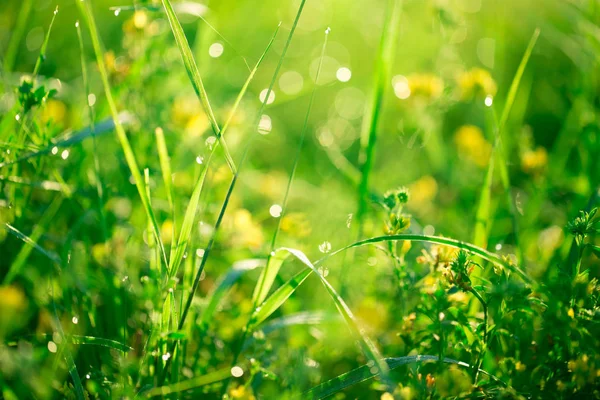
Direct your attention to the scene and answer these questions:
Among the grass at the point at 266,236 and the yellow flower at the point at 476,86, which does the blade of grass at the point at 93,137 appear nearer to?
the grass at the point at 266,236

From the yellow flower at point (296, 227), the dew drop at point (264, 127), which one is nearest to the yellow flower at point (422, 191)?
the yellow flower at point (296, 227)

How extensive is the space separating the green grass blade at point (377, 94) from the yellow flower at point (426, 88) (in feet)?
1.54

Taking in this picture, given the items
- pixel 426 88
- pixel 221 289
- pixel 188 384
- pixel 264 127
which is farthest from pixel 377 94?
pixel 188 384

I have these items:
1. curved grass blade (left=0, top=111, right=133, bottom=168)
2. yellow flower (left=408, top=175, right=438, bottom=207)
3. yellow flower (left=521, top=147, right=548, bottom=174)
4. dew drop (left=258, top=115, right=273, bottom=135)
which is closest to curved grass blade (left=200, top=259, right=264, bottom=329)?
dew drop (left=258, top=115, right=273, bottom=135)

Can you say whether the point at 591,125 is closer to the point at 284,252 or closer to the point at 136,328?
the point at 284,252

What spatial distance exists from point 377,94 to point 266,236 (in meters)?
0.63

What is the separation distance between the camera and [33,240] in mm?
1265

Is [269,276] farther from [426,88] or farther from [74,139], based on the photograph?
[426,88]

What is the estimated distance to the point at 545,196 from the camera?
1.83 metres

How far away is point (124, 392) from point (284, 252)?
1.40 ft

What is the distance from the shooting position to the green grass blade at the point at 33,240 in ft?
3.89

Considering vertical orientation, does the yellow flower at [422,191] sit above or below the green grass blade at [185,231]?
below

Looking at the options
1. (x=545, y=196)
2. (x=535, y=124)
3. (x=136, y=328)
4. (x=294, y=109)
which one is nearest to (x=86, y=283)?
(x=136, y=328)

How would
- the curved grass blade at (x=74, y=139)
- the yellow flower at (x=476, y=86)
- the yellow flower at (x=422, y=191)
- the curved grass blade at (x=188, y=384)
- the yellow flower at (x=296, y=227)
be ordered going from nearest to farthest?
1. the curved grass blade at (x=188, y=384)
2. the curved grass blade at (x=74, y=139)
3. the yellow flower at (x=296, y=227)
4. the yellow flower at (x=476, y=86)
5. the yellow flower at (x=422, y=191)
